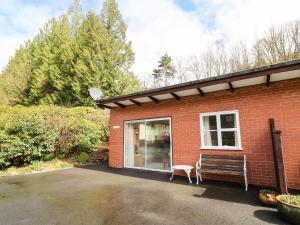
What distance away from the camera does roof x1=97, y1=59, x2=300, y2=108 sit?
17.3ft

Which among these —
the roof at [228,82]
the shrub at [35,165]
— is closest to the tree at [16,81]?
the shrub at [35,165]

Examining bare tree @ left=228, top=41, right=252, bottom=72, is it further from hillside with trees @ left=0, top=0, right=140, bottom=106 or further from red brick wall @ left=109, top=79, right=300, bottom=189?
red brick wall @ left=109, top=79, right=300, bottom=189

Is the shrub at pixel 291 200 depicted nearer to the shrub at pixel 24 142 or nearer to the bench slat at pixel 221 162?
the bench slat at pixel 221 162

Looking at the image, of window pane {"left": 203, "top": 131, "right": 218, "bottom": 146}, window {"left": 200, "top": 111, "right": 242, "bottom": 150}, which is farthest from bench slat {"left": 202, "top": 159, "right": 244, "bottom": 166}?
window pane {"left": 203, "top": 131, "right": 218, "bottom": 146}

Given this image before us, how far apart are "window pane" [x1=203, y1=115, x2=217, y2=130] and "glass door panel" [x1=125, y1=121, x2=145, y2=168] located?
330 cm

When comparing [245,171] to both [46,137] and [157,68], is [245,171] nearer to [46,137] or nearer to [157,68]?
[46,137]

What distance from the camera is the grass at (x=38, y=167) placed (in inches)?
371

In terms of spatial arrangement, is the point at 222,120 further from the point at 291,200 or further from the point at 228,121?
the point at 291,200

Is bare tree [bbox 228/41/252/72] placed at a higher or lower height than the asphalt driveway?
higher

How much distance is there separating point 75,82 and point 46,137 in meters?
11.3

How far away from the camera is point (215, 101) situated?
7.20 metres

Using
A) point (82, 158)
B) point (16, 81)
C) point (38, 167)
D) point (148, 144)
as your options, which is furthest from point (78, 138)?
point (16, 81)

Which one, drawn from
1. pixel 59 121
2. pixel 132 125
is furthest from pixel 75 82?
pixel 132 125

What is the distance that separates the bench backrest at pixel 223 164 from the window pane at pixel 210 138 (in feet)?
1.85
